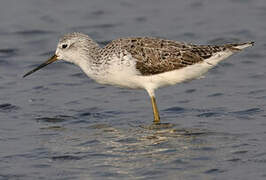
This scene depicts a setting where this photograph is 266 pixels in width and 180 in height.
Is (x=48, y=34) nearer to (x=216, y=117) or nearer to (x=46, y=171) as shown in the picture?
(x=216, y=117)

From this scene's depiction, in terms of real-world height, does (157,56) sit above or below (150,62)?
above

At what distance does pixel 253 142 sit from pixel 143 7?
10249mm

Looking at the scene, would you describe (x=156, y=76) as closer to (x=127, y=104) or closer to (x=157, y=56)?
(x=157, y=56)

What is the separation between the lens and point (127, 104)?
14977 mm

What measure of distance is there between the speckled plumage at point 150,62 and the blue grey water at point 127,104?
844 millimetres

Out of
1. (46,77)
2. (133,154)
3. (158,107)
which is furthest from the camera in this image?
(46,77)

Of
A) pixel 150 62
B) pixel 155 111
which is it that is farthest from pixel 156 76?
pixel 155 111

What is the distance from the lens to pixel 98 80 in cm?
1388

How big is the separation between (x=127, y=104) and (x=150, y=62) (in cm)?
166

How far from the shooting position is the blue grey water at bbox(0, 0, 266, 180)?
1112 cm

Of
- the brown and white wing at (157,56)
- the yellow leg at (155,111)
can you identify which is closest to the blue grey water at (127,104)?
the yellow leg at (155,111)

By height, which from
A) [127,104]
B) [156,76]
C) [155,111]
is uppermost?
[156,76]

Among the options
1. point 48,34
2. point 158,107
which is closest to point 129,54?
point 158,107

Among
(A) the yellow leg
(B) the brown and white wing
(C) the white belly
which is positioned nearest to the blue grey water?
(A) the yellow leg
